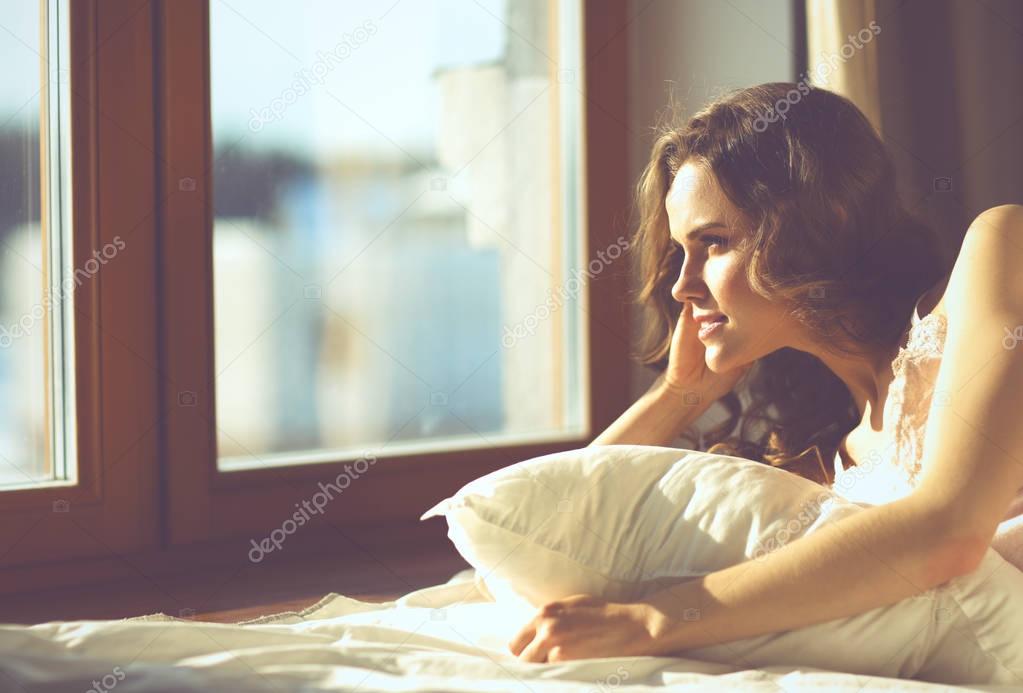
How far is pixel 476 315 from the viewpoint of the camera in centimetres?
200

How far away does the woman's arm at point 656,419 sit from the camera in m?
1.41

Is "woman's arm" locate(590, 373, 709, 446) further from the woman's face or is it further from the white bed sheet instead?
the white bed sheet

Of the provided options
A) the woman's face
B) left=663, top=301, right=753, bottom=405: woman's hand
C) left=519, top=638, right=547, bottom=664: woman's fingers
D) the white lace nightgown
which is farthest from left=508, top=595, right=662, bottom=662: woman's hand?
left=663, top=301, right=753, bottom=405: woman's hand

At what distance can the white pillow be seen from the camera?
33.7 inches

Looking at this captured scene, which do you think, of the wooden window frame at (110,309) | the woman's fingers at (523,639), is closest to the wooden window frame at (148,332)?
the wooden window frame at (110,309)

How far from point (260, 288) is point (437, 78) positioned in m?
0.53

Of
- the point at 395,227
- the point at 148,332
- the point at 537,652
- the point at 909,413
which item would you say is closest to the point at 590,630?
the point at 537,652

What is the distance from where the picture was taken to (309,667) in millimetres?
805

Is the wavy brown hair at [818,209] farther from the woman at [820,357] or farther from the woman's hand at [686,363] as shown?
the woman's hand at [686,363]

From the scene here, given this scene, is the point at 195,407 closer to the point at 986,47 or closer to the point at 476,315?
the point at 476,315

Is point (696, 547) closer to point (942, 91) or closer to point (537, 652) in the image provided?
point (537, 652)

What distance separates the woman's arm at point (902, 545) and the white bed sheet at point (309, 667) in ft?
0.15

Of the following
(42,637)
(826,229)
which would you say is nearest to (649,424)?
(826,229)

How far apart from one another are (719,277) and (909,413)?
260 mm
